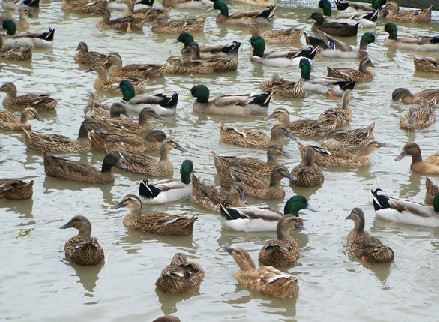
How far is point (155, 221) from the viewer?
1080cm

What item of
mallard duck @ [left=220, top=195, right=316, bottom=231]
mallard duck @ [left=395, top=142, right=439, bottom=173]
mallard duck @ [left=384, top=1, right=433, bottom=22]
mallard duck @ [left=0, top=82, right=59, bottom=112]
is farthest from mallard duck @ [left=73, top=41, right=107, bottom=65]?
mallard duck @ [left=384, top=1, right=433, bottom=22]

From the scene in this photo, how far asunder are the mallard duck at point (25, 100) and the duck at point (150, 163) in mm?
3042

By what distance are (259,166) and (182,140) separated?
1.99m

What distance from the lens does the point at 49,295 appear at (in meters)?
9.12

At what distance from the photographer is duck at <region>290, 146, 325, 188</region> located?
1249cm

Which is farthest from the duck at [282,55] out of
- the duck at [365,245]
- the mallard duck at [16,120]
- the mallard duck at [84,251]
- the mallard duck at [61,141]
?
the mallard duck at [84,251]

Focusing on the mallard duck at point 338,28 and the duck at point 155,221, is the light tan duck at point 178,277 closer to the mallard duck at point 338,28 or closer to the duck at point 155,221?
the duck at point 155,221

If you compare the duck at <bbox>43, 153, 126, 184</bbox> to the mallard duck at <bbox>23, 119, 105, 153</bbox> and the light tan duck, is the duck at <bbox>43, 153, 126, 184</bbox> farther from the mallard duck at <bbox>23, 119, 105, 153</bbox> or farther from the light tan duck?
the light tan duck

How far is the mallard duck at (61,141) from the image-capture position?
13586 mm

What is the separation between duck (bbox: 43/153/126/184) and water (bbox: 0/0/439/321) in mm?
118

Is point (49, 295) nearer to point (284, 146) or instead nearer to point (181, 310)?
point (181, 310)

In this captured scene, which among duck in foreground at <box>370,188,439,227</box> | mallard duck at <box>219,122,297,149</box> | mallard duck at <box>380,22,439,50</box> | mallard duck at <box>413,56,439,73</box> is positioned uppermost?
mallard duck at <box>380,22,439,50</box>

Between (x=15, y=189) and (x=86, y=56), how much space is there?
24.9 ft

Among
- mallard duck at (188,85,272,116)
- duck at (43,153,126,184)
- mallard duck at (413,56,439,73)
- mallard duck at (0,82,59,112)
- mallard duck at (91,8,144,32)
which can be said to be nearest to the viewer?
duck at (43,153,126,184)
